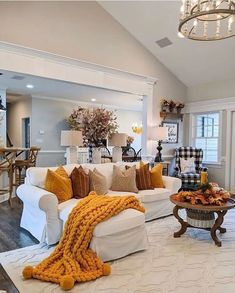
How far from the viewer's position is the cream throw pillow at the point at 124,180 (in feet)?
13.2

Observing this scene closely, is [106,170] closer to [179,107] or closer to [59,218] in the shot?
[59,218]

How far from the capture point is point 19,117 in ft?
29.8

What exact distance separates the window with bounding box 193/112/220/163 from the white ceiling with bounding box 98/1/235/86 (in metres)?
0.96

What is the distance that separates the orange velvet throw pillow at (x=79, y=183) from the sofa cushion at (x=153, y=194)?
830 mm

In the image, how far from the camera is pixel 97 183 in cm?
369

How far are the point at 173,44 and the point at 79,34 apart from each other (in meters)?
2.03

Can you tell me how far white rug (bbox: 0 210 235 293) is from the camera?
7.29ft

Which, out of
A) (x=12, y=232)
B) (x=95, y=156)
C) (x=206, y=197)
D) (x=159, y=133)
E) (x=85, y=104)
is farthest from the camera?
(x=85, y=104)

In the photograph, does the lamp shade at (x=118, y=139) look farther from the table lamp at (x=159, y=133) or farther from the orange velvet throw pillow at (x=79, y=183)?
the table lamp at (x=159, y=133)

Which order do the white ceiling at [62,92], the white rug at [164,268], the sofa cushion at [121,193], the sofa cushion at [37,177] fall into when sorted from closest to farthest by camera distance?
the white rug at [164,268] → the sofa cushion at [37,177] → the sofa cushion at [121,193] → the white ceiling at [62,92]

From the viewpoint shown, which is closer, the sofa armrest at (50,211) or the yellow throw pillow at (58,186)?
the sofa armrest at (50,211)

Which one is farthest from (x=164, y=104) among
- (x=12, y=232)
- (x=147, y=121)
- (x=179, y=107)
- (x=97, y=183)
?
(x=12, y=232)

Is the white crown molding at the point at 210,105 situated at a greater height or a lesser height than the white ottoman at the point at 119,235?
greater

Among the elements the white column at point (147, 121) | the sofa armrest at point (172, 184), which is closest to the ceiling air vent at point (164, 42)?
the white column at point (147, 121)
